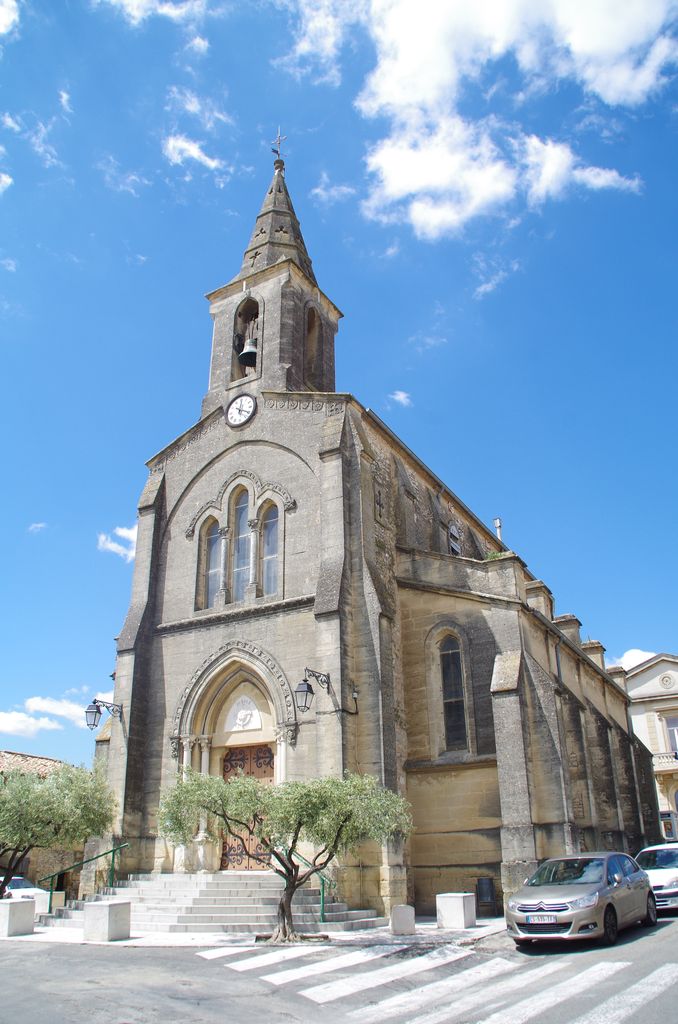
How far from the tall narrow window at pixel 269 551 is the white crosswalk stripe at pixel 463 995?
1113 centimetres

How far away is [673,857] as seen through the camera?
53.0 feet

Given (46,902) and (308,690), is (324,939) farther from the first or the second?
(46,902)

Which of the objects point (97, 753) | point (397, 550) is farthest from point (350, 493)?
point (97, 753)

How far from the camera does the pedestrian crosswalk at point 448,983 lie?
26.5ft

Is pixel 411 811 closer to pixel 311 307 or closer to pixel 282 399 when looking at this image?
pixel 282 399

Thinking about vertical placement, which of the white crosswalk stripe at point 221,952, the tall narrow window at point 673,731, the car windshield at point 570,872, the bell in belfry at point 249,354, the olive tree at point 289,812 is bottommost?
the white crosswalk stripe at point 221,952

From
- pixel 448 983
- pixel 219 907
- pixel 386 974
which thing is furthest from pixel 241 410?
pixel 448 983

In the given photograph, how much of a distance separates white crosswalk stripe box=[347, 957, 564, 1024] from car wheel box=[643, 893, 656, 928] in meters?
3.68

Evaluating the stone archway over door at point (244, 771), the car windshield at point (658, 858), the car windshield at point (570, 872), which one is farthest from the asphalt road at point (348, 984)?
the stone archway over door at point (244, 771)

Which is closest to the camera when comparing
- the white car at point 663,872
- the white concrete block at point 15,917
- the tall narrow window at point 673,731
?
the white concrete block at point 15,917

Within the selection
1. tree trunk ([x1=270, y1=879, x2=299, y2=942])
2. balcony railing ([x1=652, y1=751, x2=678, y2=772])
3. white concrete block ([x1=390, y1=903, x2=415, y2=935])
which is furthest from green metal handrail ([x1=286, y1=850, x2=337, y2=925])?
balcony railing ([x1=652, y1=751, x2=678, y2=772])

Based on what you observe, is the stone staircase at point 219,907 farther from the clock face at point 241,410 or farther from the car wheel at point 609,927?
the clock face at point 241,410

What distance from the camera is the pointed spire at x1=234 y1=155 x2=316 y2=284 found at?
26.2 m

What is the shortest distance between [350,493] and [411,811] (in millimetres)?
7542
